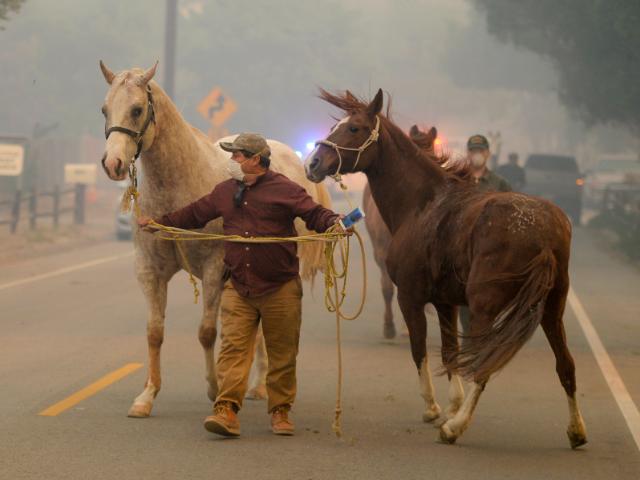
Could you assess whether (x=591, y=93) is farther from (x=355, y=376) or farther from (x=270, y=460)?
(x=270, y=460)

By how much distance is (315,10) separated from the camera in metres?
65.7

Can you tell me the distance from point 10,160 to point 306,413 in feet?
59.6

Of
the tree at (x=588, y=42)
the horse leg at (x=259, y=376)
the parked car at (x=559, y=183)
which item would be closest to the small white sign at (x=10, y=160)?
the tree at (x=588, y=42)

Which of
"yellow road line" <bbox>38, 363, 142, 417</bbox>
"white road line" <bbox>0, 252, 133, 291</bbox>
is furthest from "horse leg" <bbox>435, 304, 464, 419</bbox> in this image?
"white road line" <bbox>0, 252, 133, 291</bbox>

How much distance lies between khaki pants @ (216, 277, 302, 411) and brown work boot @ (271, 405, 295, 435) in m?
0.04

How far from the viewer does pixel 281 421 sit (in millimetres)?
9070

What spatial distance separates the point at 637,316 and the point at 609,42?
13362mm

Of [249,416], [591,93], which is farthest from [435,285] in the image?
[591,93]

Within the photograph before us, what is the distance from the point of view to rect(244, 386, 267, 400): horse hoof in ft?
35.0

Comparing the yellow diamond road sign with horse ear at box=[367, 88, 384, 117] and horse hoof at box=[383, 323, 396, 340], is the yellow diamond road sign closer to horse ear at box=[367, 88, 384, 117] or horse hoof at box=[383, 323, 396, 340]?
horse hoof at box=[383, 323, 396, 340]

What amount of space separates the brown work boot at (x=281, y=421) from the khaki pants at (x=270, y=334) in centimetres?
4

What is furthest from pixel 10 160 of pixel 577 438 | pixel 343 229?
pixel 577 438

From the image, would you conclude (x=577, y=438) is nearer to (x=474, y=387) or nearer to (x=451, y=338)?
(x=474, y=387)

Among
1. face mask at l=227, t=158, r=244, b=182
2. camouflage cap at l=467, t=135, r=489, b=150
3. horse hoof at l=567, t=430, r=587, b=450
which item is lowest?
horse hoof at l=567, t=430, r=587, b=450
